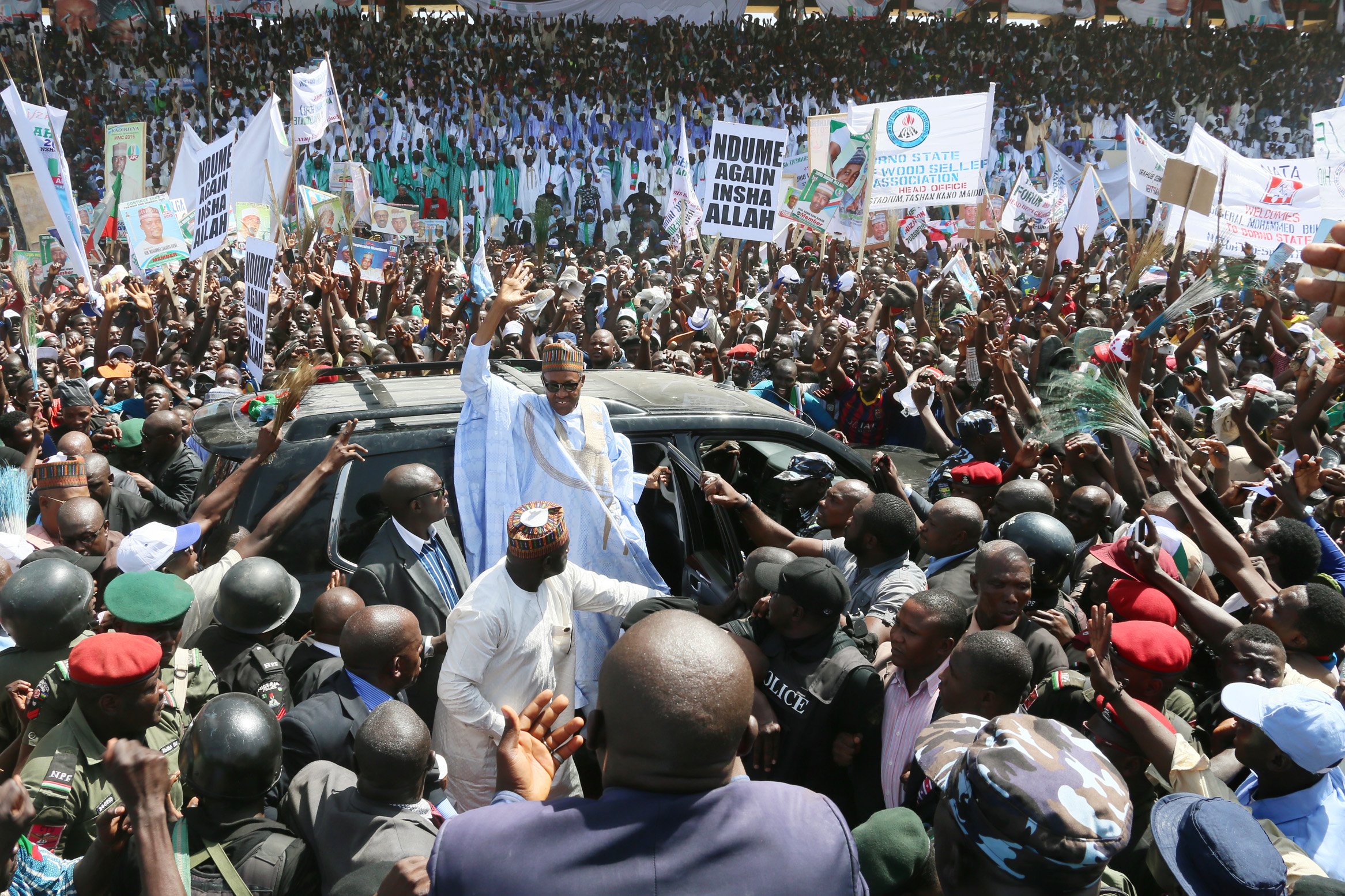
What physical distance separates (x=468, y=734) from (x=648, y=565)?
1.30 m

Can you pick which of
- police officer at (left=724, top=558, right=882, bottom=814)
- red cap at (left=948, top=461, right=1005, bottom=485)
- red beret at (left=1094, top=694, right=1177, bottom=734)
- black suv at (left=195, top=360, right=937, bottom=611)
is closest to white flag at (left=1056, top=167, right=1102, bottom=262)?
red cap at (left=948, top=461, right=1005, bottom=485)

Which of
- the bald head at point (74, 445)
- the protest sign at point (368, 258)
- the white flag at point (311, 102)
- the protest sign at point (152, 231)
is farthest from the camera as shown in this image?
the white flag at point (311, 102)

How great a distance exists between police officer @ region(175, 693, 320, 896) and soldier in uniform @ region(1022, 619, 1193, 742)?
197cm

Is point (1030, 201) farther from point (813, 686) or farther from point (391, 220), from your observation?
point (813, 686)

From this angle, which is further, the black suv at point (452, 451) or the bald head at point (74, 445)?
the bald head at point (74, 445)

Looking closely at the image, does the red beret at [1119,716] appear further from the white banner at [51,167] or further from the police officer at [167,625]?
the white banner at [51,167]

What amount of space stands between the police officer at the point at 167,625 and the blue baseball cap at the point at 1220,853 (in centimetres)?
252

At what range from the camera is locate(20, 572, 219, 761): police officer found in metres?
2.93

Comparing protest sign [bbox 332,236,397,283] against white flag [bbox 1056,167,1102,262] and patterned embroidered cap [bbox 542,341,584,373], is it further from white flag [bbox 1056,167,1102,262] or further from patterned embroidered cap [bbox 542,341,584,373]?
white flag [bbox 1056,167,1102,262]

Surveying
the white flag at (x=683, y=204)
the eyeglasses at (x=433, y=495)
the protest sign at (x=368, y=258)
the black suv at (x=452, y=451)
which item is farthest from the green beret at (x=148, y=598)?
the white flag at (x=683, y=204)

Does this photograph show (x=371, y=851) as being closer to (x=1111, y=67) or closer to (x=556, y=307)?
(x=556, y=307)

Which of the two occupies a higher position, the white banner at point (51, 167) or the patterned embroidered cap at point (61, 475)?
the white banner at point (51, 167)

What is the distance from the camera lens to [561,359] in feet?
14.0

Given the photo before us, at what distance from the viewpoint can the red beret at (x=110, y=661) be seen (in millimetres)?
2457
